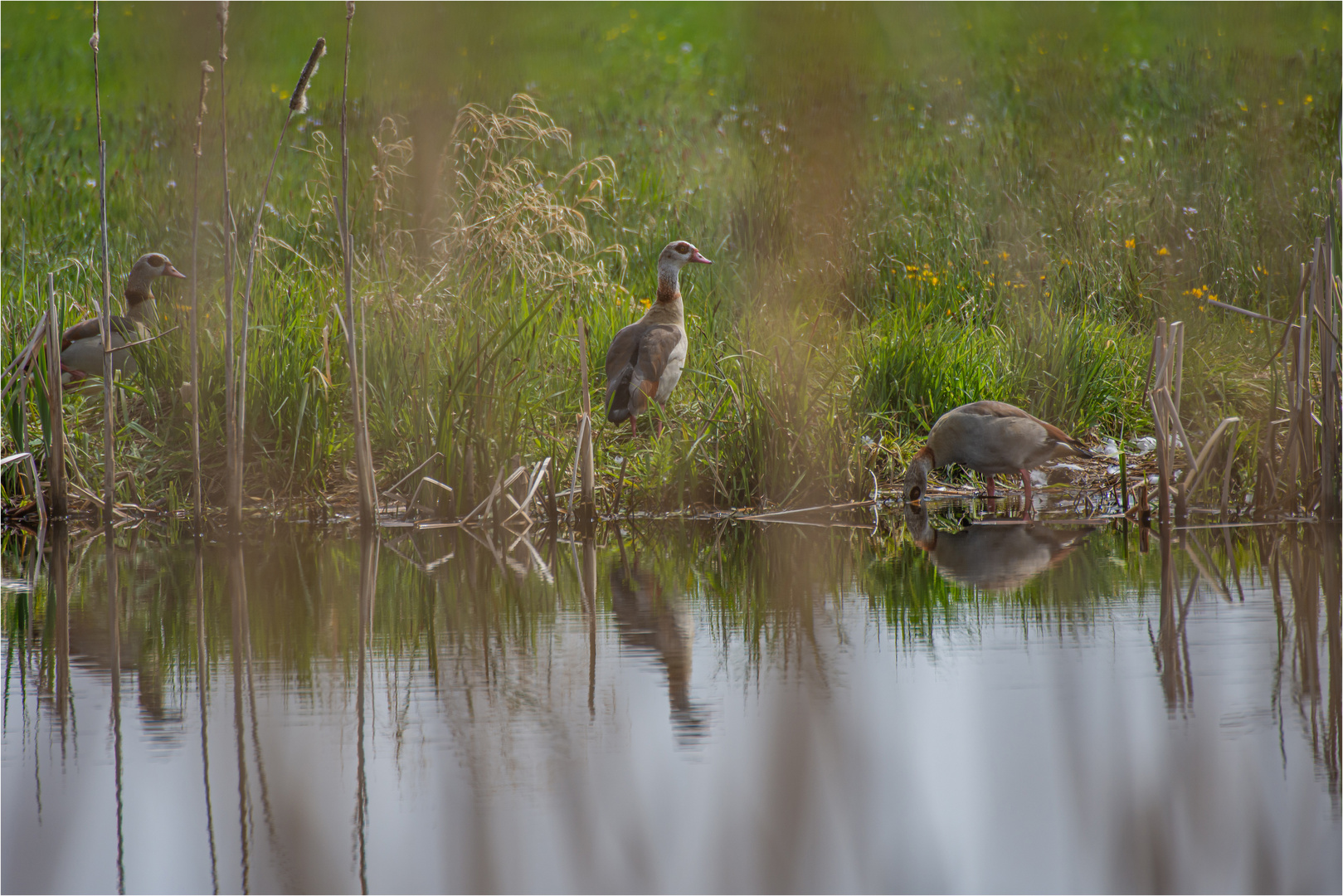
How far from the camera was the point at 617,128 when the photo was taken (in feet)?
37.2

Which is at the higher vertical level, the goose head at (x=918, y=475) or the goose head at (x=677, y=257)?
the goose head at (x=677, y=257)

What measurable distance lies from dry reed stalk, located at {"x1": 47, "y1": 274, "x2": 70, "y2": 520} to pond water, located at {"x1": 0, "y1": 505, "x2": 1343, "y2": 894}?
743 millimetres

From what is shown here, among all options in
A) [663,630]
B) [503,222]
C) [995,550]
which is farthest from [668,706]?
[503,222]

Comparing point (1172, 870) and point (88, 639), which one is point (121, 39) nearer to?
point (1172, 870)

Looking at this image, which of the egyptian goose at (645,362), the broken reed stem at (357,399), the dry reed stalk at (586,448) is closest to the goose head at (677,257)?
the egyptian goose at (645,362)

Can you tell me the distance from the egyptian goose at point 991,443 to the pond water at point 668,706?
3.41 ft

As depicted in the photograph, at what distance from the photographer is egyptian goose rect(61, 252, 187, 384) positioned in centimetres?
684

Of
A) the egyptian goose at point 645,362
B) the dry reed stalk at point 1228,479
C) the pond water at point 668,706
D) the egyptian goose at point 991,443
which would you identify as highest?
the egyptian goose at point 645,362

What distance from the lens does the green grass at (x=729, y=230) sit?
148 cm

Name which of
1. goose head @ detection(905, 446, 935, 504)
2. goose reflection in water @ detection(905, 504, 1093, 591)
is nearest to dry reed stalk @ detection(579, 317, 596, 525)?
goose reflection in water @ detection(905, 504, 1093, 591)

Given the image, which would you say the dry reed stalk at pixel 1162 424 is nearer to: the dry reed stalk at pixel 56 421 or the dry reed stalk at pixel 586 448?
the dry reed stalk at pixel 586 448

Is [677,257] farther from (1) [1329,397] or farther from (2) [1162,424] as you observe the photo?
(1) [1329,397]

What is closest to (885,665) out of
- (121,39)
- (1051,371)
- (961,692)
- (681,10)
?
(961,692)

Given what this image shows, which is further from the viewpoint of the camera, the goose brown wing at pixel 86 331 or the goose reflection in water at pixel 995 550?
the goose brown wing at pixel 86 331
